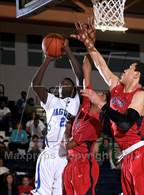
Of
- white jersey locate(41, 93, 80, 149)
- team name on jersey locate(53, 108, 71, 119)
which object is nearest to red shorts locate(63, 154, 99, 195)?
white jersey locate(41, 93, 80, 149)

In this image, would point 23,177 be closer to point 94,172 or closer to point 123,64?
point 94,172

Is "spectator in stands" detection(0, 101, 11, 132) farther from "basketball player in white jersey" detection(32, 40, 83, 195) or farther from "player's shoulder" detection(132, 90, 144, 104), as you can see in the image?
"player's shoulder" detection(132, 90, 144, 104)

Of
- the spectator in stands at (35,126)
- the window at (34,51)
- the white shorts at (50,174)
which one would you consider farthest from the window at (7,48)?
the white shorts at (50,174)

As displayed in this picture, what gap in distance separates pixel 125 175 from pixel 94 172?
2.51ft

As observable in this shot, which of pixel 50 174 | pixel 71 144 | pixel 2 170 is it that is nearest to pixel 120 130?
pixel 71 144

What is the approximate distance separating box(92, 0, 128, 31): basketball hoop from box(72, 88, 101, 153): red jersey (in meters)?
0.87

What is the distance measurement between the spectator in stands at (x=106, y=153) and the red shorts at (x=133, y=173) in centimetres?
589

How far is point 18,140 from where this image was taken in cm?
1132

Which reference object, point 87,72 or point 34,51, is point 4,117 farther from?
point 87,72

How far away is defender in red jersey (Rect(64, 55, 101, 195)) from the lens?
5156 mm

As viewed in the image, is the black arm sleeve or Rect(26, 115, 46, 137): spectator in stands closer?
the black arm sleeve

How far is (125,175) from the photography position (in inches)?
177

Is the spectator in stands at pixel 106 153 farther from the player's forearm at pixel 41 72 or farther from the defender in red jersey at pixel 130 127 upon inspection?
the defender in red jersey at pixel 130 127

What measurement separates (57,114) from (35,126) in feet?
20.7
